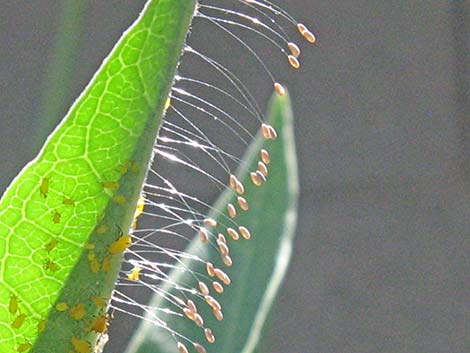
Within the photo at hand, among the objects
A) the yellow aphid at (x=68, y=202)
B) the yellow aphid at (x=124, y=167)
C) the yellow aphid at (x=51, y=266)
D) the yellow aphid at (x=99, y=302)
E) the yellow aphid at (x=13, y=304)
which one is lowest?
the yellow aphid at (x=13, y=304)

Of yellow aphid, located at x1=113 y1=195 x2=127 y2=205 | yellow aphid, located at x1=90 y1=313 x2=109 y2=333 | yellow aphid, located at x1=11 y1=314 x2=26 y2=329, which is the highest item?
yellow aphid, located at x1=113 y1=195 x2=127 y2=205

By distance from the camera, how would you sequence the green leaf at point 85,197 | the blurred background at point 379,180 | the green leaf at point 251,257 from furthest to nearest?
the blurred background at point 379,180
the green leaf at point 251,257
the green leaf at point 85,197

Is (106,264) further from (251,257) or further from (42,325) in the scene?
(251,257)

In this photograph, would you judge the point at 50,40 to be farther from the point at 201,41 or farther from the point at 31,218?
the point at 31,218

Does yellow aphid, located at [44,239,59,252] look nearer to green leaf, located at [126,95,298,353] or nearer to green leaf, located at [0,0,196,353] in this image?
green leaf, located at [0,0,196,353]

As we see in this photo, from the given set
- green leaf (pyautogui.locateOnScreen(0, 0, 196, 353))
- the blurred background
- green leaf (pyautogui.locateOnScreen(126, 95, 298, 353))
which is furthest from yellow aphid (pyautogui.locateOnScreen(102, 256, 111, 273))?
the blurred background

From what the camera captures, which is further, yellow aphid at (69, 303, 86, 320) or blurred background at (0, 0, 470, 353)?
blurred background at (0, 0, 470, 353)

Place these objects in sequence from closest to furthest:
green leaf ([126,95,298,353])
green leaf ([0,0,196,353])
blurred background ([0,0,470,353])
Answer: green leaf ([0,0,196,353])
green leaf ([126,95,298,353])
blurred background ([0,0,470,353])

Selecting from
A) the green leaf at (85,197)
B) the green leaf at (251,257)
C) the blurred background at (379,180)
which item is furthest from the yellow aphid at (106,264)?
the blurred background at (379,180)

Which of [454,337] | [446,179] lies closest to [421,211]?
[446,179]

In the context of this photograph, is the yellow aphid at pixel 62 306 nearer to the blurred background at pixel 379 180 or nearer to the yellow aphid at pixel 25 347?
the yellow aphid at pixel 25 347
